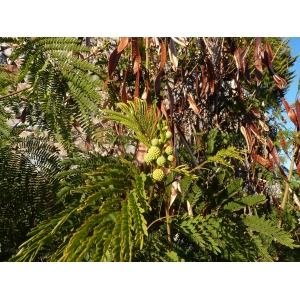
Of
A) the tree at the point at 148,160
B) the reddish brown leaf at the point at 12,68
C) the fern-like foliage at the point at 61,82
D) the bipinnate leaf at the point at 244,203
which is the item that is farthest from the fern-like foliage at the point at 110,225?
the reddish brown leaf at the point at 12,68

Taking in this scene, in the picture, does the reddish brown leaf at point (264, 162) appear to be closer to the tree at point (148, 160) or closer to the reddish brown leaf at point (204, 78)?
the tree at point (148, 160)

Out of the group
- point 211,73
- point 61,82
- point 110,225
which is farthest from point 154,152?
point 211,73

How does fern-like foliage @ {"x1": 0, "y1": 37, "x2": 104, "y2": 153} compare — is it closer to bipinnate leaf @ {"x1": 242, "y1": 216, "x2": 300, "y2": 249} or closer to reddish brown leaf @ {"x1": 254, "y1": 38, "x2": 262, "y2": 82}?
bipinnate leaf @ {"x1": 242, "y1": 216, "x2": 300, "y2": 249}

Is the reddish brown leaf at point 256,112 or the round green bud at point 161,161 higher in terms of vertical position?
the reddish brown leaf at point 256,112

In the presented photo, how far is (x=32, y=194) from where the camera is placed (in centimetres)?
86

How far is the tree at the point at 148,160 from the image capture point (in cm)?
44

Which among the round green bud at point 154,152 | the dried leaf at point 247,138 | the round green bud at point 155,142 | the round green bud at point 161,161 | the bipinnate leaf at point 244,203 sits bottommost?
the bipinnate leaf at point 244,203

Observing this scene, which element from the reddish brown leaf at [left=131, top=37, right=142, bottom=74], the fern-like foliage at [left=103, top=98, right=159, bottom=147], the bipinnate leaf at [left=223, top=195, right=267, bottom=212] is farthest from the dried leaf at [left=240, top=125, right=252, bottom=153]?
the fern-like foliage at [left=103, top=98, right=159, bottom=147]

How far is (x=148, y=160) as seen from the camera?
18.5 inches

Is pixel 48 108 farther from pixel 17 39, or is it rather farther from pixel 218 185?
pixel 218 185
